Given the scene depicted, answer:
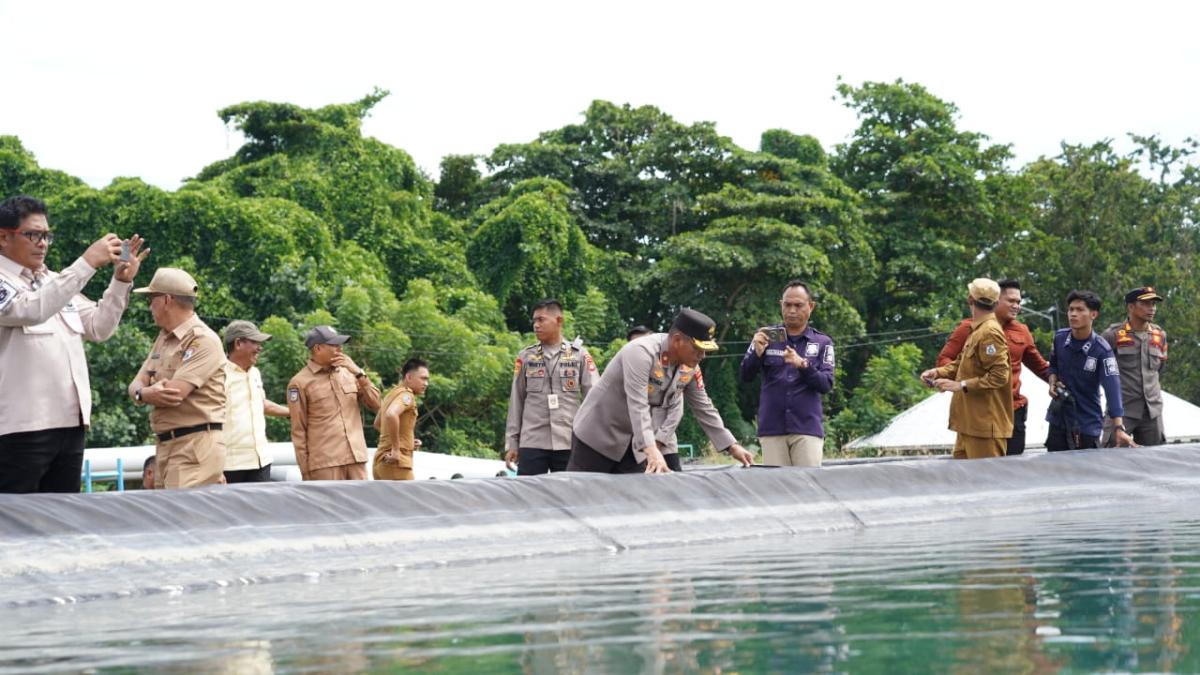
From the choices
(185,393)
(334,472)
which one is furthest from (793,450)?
(185,393)

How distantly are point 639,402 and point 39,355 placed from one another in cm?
297

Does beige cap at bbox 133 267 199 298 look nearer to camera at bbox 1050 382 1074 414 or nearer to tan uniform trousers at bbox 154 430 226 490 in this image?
tan uniform trousers at bbox 154 430 226 490

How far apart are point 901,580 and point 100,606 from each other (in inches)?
106

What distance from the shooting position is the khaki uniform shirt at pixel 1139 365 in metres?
10.3

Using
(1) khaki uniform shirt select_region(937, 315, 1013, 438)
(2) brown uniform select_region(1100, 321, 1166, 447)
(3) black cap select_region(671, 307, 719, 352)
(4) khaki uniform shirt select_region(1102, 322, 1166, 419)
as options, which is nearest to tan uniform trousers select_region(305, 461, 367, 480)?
(3) black cap select_region(671, 307, 719, 352)

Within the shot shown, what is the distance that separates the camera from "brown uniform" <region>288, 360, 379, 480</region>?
28.9 ft

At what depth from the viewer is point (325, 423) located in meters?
8.83

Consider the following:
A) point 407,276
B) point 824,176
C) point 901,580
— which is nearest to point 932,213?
point 824,176

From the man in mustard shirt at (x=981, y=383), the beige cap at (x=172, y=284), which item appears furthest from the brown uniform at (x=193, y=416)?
the man in mustard shirt at (x=981, y=383)

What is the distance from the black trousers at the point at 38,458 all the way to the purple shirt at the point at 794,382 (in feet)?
13.1

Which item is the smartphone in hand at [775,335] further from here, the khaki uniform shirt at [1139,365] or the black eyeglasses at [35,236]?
the black eyeglasses at [35,236]

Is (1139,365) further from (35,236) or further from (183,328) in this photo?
(35,236)

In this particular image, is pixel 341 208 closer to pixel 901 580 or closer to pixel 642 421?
pixel 642 421

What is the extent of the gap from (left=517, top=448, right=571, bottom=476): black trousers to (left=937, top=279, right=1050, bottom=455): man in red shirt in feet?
8.35
